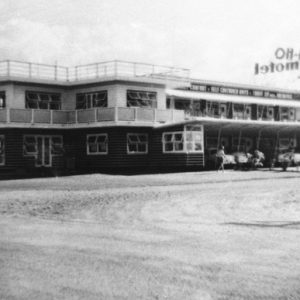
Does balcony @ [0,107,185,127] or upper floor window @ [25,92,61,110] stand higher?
upper floor window @ [25,92,61,110]

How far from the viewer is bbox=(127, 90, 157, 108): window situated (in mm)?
33969

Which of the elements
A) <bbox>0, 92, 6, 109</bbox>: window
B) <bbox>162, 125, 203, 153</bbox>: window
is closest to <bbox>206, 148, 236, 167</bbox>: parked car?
<bbox>162, 125, 203, 153</bbox>: window

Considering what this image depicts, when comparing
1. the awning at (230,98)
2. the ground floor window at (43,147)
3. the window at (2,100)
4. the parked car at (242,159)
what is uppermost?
the awning at (230,98)

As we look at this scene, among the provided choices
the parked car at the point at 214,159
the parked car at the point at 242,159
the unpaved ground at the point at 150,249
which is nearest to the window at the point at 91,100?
the parked car at the point at 214,159

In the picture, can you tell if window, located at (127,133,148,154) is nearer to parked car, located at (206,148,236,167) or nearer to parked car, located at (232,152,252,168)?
parked car, located at (206,148,236,167)

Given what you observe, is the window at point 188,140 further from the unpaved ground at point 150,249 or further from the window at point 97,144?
the unpaved ground at point 150,249

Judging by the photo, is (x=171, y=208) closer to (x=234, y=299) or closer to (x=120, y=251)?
(x=120, y=251)

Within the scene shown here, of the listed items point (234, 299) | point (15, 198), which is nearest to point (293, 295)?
point (234, 299)

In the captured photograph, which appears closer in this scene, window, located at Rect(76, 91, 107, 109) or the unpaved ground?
the unpaved ground

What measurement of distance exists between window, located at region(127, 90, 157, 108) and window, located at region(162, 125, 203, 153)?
288cm

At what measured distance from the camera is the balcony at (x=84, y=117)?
1257 inches

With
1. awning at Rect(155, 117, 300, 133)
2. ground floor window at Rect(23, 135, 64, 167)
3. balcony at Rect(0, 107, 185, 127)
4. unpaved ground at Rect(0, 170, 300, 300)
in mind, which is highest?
balcony at Rect(0, 107, 185, 127)

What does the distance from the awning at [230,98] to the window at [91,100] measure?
4735 mm

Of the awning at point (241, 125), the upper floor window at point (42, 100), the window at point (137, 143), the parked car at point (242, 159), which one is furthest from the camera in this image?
the parked car at point (242, 159)
